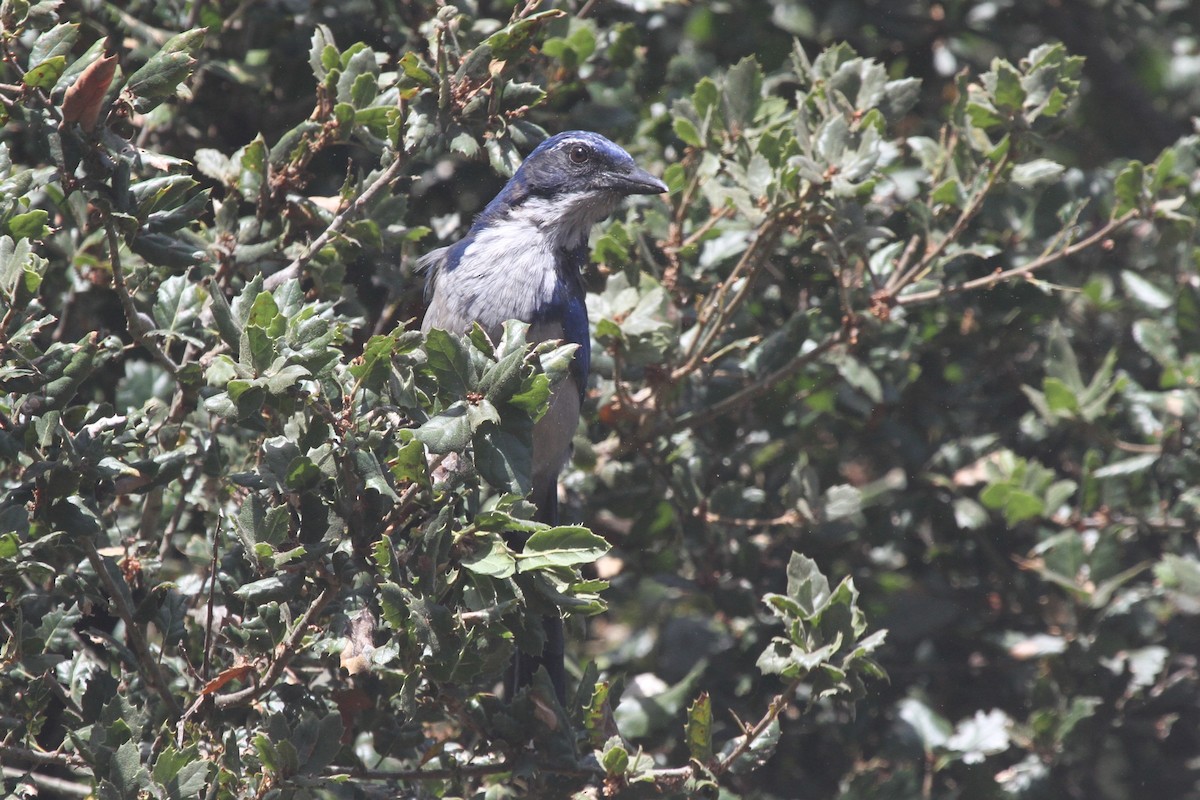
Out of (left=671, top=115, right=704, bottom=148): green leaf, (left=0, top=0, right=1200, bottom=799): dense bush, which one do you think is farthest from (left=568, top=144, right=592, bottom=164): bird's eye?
(left=671, top=115, right=704, bottom=148): green leaf

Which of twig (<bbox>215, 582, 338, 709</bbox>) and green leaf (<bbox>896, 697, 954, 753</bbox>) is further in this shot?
green leaf (<bbox>896, 697, 954, 753</bbox>)

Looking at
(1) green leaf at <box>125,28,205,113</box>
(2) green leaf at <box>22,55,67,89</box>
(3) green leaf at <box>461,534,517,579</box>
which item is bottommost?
(3) green leaf at <box>461,534,517,579</box>

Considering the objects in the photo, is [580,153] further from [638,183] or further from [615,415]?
[615,415]

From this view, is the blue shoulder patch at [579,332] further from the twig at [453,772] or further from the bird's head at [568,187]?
the twig at [453,772]

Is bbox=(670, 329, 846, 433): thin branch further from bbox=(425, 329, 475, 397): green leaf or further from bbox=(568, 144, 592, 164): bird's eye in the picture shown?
bbox=(425, 329, 475, 397): green leaf

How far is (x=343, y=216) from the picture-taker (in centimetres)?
307

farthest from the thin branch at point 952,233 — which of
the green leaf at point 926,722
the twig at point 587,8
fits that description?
the green leaf at point 926,722

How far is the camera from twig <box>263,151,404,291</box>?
10.00 ft

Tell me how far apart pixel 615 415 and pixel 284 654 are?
1.51m

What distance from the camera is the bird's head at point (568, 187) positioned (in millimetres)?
4000

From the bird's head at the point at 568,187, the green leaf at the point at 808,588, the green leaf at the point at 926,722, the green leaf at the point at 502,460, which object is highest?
the green leaf at the point at 502,460

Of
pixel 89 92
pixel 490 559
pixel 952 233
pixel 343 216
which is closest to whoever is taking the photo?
pixel 490 559

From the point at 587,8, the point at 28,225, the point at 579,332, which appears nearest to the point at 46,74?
the point at 28,225

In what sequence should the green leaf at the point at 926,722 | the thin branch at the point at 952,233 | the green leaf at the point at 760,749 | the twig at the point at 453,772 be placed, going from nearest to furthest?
the twig at the point at 453,772, the green leaf at the point at 760,749, the thin branch at the point at 952,233, the green leaf at the point at 926,722
